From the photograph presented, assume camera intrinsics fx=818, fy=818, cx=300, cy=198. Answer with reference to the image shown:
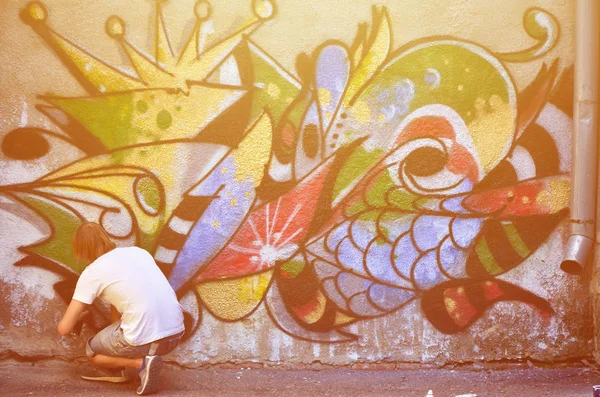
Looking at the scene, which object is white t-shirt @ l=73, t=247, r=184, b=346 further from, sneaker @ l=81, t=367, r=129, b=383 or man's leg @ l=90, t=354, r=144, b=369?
sneaker @ l=81, t=367, r=129, b=383

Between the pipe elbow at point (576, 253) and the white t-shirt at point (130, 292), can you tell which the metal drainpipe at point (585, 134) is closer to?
the pipe elbow at point (576, 253)

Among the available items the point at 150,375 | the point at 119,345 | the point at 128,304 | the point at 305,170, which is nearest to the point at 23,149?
the point at 128,304

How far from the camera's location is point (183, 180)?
5559mm

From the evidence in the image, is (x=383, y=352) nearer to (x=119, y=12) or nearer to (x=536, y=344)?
(x=536, y=344)

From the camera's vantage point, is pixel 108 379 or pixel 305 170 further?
pixel 305 170

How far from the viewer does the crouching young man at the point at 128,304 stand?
5070 mm

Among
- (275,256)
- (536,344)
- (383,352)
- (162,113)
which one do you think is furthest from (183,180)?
(536,344)

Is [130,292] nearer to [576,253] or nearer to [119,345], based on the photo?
[119,345]

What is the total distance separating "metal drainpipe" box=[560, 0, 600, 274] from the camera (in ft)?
17.7

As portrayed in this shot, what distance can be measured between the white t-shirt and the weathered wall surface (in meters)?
0.46

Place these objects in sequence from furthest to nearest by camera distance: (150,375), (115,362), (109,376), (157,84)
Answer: (157,84) → (109,376) → (115,362) → (150,375)

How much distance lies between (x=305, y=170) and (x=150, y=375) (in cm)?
169

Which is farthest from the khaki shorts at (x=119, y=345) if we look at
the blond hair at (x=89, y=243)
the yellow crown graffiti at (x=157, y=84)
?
the yellow crown graffiti at (x=157, y=84)

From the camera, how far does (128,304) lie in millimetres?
5094
